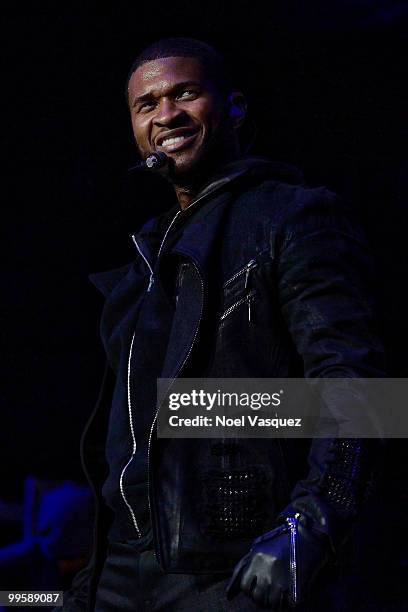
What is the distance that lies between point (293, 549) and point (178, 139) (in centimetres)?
115

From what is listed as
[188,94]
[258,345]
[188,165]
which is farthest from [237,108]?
[258,345]

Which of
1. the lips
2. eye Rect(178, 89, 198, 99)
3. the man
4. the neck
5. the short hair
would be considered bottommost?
the man

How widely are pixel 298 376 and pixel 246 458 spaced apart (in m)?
0.23

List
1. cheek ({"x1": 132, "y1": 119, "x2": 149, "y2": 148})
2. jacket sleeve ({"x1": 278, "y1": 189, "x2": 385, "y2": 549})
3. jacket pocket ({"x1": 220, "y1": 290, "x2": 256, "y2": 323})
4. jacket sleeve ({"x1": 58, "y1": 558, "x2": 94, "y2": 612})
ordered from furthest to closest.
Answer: cheek ({"x1": 132, "y1": 119, "x2": 149, "y2": 148}) < jacket sleeve ({"x1": 58, "y1": 558, "x2": 94, "y2": 612}) < jacket pocket ({"x1": 220, "y1": 290, "x2": 256, "y2": 323}) < jacket sleeve ({"x1": 278, "y1": 189, "x2": 385, "y2": 549})

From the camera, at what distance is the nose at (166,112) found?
221 centimetres

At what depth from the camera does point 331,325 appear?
5.38 feet

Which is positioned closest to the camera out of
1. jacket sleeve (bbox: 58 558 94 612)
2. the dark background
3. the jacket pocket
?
the jacket pocket

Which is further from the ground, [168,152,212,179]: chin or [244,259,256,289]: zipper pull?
[168,152,212,179]: chin

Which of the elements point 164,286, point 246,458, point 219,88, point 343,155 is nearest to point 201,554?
point 246,458

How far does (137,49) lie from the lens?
12.2 feet

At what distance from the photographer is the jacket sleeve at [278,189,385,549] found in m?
1.50

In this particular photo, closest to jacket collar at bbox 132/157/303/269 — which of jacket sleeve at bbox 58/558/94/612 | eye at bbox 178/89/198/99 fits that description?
eye at bbox 178/89/198/99

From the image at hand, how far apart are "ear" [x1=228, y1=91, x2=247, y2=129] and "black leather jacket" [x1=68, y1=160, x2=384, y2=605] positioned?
0.38 metres

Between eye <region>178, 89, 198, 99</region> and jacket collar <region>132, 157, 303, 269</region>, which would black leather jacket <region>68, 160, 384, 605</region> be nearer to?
jacket collar <region>132, 157, 303, 269</region>
